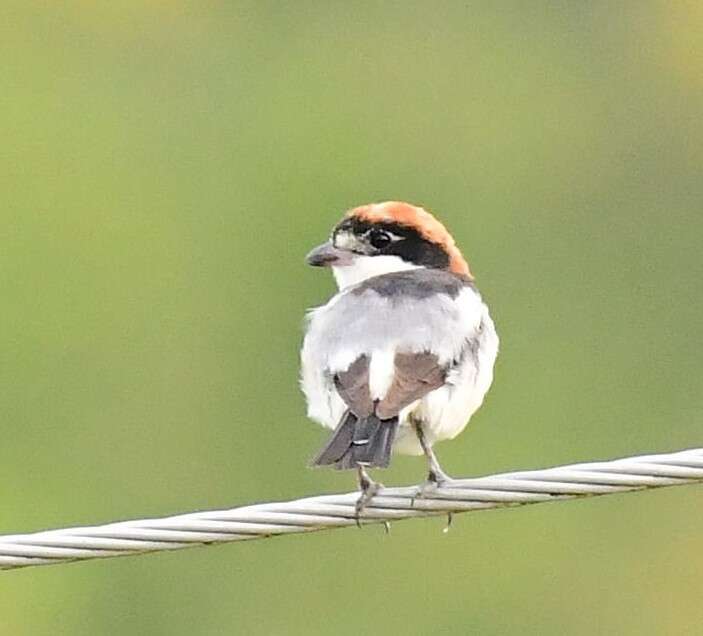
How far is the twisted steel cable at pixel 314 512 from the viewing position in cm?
576

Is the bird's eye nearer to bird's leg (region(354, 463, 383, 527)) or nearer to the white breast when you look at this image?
the white breast

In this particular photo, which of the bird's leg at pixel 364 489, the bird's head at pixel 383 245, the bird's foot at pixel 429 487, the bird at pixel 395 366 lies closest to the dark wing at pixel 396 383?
the bird at pixel 395 366

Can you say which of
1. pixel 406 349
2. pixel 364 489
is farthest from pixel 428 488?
pixel 406 349

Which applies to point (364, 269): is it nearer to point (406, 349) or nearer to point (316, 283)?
point (406, 349)

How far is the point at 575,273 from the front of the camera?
2111 centimetres

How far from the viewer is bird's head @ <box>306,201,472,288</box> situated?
815 cm

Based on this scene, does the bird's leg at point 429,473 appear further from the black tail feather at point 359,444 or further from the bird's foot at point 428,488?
the black tail feather at point 359,444

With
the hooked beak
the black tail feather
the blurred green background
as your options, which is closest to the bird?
the black tail feather

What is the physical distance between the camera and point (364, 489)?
22.4 ft

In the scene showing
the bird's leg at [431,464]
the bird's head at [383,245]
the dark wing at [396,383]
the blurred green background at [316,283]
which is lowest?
the bird's leg at [431,464]

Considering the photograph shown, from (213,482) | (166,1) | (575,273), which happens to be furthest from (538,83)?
(213,482)

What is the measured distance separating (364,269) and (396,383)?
4.03 ft

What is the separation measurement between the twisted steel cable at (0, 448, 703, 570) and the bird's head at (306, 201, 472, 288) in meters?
2.00

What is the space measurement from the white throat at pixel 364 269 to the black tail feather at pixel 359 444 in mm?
1184
